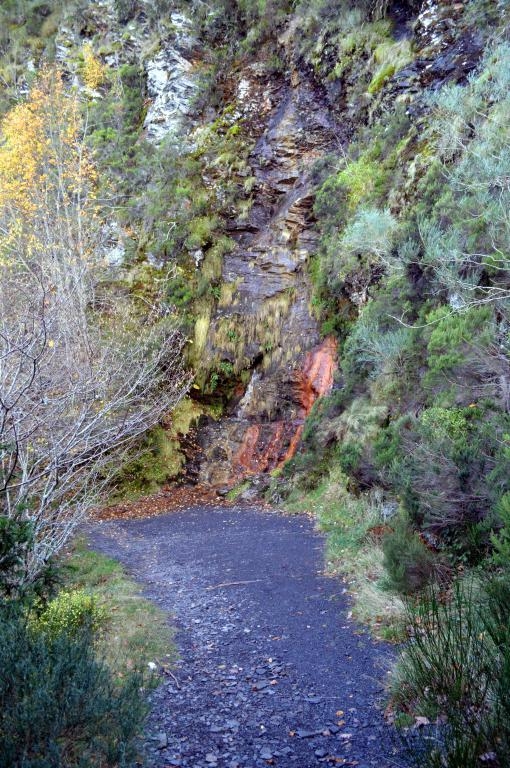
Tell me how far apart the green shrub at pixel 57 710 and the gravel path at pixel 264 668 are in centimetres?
93

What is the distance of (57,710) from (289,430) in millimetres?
11701

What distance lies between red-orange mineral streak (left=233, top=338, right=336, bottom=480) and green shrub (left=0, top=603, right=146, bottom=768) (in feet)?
35.1

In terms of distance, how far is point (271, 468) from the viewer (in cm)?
1348

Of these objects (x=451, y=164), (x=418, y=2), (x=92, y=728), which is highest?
(x=418, y=2)

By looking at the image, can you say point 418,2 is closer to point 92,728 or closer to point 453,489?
point 453,489

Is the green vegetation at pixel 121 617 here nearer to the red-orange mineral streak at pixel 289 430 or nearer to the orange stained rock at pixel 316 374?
the red-orange mineral streak at pixel 289 430

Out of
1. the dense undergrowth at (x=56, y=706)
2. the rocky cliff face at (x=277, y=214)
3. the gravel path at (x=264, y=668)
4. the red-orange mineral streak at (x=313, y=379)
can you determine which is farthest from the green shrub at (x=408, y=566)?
the rocky cliff face at (x=277, y=214)

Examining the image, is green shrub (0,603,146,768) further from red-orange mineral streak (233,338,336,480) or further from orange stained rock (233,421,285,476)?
orange stained rock (233,421,285,476)

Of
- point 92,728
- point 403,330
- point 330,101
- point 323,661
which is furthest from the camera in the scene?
point 330,101

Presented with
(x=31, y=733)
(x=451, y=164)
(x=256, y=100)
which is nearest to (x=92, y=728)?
(x=31, y=733)

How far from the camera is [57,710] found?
222 centimetres

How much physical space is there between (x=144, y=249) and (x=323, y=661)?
1461 centimetres

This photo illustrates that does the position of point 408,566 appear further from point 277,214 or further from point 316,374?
point 277,214

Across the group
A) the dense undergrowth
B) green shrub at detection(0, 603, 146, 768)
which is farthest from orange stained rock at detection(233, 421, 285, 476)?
green shrub at detection(0, 603, 146, 768)
